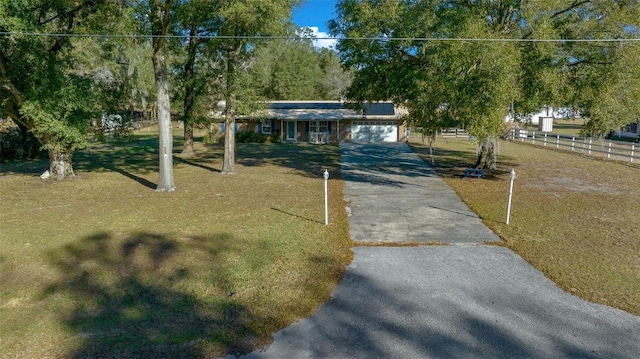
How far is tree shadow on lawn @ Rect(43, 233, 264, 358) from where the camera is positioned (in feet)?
15.5

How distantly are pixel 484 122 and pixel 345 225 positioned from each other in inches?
200

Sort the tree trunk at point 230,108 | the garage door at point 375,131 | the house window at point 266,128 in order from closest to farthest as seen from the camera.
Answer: the tree trunk at point 230,108, the garage door at point 375,131, the house window at point 266,128

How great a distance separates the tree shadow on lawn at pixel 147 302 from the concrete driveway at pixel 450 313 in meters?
0.77

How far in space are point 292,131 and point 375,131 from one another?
7030 millimetres

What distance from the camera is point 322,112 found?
115ft

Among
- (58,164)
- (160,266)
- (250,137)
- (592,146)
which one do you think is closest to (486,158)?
(592,146)

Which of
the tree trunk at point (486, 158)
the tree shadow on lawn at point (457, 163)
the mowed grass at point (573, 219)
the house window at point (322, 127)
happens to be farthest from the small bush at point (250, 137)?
the tree trunk at point (486, 158)

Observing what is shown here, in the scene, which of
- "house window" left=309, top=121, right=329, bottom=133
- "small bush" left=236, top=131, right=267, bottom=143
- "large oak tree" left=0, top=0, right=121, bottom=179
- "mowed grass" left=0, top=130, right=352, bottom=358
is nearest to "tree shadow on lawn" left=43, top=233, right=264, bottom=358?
"mowed grass" left=0, top=130, right=352, bottom=358

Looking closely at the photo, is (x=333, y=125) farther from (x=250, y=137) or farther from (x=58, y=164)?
(x=58, y=164)

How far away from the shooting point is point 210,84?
2059 cm

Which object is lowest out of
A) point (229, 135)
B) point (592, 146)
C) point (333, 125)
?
point (592, 146)

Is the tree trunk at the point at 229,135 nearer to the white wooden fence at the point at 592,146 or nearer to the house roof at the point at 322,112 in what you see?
the house roof at the point at 322,112

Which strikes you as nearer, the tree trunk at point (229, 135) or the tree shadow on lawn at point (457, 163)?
the tree trunk at point (229, 135)

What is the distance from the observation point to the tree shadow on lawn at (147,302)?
471cm
